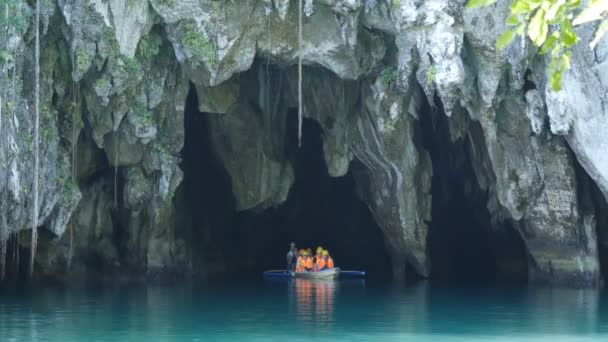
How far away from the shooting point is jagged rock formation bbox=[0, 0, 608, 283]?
22219 mm

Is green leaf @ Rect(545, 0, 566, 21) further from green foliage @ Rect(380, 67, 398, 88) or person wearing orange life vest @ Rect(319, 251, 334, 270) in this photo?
person wearing orange life vest @ Rect(319, 251, 334, 270)

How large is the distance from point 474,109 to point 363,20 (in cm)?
341

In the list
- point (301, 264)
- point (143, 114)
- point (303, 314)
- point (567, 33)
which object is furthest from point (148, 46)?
point (567, 33)

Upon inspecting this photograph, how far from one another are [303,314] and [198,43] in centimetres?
648

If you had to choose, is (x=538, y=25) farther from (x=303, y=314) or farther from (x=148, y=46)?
(x=148, y=46)

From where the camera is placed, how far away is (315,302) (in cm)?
2259

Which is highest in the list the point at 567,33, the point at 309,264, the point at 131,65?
the point at 131,65

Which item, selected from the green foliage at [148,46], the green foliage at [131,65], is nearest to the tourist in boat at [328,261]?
the green foliage at [148,46]

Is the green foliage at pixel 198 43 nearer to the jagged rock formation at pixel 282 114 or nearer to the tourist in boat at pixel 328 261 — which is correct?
the jagged rock formation at pixel 282 114

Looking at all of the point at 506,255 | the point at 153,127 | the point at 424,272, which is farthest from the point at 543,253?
the point at 153,127

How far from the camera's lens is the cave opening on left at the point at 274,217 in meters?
31.6

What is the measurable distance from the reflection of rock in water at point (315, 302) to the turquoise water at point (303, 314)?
23mm

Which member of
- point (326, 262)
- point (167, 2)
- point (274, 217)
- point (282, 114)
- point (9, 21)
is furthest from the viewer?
point (274, 217)

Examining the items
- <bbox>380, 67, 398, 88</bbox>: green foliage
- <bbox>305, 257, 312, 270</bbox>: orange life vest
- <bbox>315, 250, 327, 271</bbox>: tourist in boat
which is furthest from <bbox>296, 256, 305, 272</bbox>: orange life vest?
<bbox>380, 67, 398, 88</bbox>: green foliage
